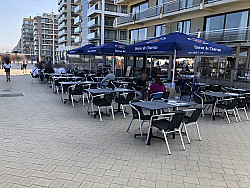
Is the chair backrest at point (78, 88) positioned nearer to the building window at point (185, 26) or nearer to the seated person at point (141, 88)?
the seated person at point (141, 88)

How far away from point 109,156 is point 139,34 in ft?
67.4

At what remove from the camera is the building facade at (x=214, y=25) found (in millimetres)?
12409

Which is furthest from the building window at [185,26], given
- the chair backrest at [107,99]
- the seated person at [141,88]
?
the chair backrest at [107,99]

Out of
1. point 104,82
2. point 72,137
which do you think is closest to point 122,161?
point 72,137

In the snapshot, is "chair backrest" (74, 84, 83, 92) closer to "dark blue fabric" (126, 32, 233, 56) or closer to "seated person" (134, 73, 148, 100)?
"seated person" (134, 73, 148, 100)

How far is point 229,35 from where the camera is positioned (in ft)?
45.2

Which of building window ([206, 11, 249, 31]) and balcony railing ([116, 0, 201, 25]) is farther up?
balcony railing ([116, 0, 201, 25])

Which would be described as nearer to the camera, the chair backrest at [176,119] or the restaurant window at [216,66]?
the chair backrest at [176,119]

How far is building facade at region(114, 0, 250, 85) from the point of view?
1241cm

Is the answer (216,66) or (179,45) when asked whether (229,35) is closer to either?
(216,66)

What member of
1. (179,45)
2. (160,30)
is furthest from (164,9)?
(179,45)

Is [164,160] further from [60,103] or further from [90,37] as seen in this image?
[90,37]

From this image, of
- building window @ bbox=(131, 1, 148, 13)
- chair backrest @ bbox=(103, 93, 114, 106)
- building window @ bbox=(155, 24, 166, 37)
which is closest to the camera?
chair backrest @ bbox=(103, 93, 114, 106)

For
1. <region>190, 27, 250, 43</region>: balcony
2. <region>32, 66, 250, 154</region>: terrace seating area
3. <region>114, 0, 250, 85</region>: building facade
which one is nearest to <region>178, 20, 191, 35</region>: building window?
<region>114, 0, 250, 85</region>: building facade
